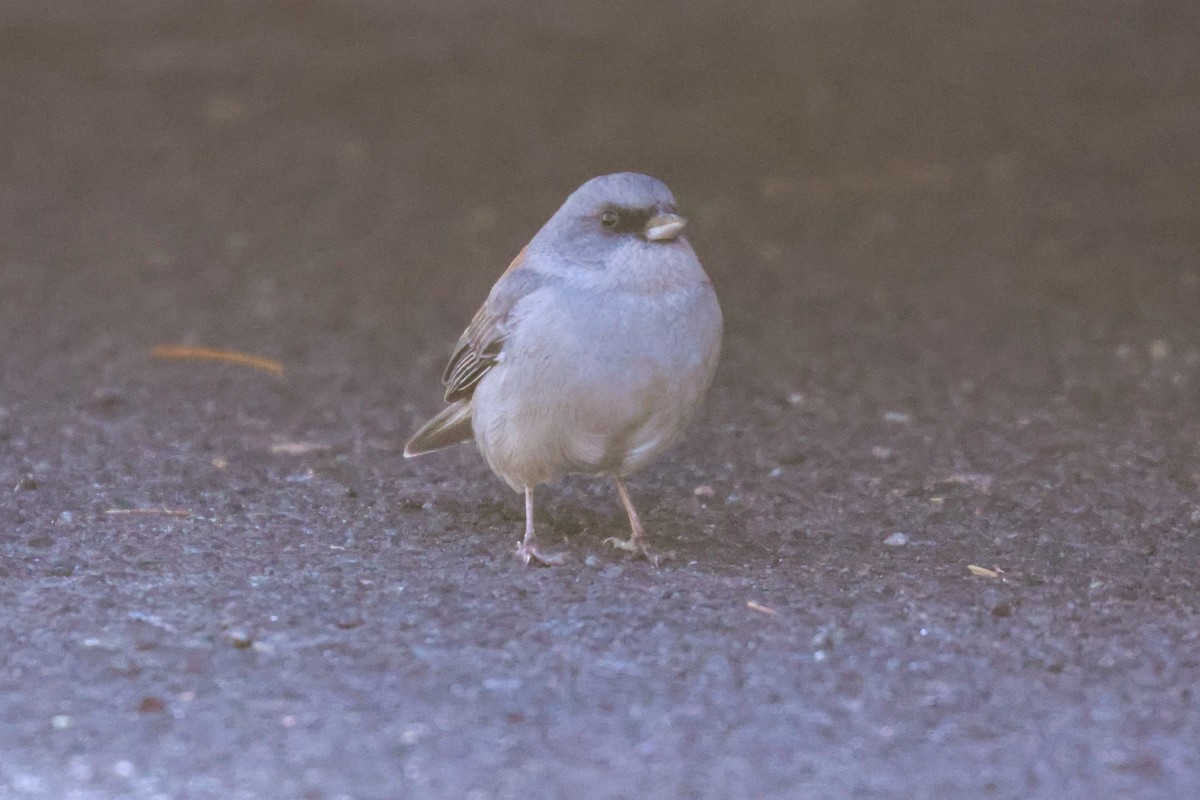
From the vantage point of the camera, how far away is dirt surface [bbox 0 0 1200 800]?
3.68m

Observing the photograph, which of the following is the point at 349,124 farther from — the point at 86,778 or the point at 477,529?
the point at 86,778

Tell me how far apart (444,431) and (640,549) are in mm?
882

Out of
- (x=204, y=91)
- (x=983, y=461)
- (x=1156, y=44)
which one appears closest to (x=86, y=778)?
(x=983, y=461)

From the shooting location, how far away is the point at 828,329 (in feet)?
24.3

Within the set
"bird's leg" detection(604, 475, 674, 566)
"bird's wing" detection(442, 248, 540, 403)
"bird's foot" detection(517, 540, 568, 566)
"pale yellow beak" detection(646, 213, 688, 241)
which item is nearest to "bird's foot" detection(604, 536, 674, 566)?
"bird's leg" detection(604, 475, 674, 566)

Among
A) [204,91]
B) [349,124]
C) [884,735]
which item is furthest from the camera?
[204,91]

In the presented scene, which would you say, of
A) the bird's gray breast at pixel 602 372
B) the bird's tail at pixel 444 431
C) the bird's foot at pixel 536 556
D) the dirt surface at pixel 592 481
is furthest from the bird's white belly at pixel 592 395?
the bird's tail at pixel 444 431

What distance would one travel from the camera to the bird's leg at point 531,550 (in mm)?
4742

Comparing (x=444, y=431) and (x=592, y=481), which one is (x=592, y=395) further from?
(x=592, y=481)

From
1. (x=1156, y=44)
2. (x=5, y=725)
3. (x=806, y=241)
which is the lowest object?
(x=5, y=725)

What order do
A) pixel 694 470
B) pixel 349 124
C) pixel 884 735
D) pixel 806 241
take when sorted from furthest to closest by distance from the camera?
pixel 349 124 → pixel 806 241 → pixel 694 470 → pixel 884 735

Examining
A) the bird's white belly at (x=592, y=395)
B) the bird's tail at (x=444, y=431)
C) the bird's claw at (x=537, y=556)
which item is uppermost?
the bird's white belly at (x=592, y=395)

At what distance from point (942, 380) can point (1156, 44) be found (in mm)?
6273

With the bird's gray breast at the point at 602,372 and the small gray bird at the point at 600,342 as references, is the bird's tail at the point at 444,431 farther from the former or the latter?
the bird's gray breast at the point at 602,372
